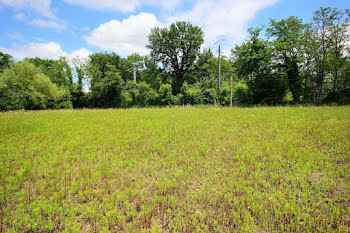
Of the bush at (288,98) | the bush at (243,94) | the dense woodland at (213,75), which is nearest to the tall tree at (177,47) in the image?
the dense woodland at (213,75)

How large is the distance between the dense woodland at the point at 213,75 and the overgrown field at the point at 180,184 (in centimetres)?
2314

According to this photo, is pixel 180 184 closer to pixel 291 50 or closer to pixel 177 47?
pixel 291 50

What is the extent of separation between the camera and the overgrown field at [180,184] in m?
3.26

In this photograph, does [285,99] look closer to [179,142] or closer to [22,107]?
[179,142]

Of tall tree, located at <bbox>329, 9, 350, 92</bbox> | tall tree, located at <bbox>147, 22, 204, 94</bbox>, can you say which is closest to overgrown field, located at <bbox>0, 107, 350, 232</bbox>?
tall tree, located at <bbox>329, 9, 350, 92</bbox>

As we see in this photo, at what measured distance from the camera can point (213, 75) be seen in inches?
1586

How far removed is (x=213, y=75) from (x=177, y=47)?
42.7 feet

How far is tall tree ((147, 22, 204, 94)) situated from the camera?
146ft

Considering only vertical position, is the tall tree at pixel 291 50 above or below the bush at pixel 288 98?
above

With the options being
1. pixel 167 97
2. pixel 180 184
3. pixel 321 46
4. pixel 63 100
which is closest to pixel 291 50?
pixel 321 46

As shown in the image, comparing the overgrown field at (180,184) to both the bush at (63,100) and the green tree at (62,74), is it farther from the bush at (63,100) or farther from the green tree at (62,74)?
the green tree at (62,74)

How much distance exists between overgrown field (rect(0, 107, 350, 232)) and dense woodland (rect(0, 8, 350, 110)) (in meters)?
23.1

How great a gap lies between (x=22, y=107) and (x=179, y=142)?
37.9 meters

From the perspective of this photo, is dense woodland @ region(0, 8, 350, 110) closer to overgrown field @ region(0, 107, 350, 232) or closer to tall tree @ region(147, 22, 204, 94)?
tall tree @ region(147, 22, 204, 94)
